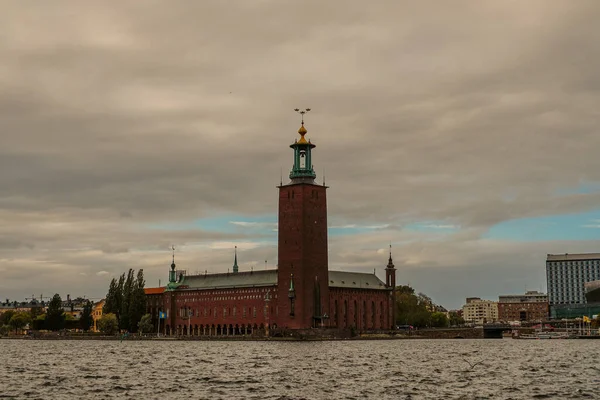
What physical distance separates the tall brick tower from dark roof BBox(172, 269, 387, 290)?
9.94 metres

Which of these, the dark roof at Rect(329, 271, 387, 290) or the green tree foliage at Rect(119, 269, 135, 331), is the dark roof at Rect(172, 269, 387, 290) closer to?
the dark roof at Rect(329, 271, 387, 290)

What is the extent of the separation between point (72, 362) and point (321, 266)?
62952mm

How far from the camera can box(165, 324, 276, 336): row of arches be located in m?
134

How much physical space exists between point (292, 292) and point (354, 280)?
25090 mm

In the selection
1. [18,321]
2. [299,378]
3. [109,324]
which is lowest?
[299,378]

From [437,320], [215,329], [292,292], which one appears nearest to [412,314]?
[437,320]

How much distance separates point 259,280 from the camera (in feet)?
449

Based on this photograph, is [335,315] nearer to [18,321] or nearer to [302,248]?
[302,248]

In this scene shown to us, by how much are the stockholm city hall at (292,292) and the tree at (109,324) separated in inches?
396

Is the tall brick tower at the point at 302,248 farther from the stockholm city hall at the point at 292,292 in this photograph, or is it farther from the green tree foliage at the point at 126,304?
the green tree foliage at the point at 126,304

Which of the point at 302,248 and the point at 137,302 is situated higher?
the point at 302,248

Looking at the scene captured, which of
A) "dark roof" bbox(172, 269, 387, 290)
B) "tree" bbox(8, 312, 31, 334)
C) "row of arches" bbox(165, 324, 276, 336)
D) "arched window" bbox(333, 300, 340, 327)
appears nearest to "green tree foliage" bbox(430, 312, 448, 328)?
"dark roof" bbox(172, 269, 387, 290)

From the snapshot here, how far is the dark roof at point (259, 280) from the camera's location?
136750 millimetres

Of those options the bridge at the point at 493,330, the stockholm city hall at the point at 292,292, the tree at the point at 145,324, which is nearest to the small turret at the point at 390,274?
the stockholm city hall at the point at 292,292
